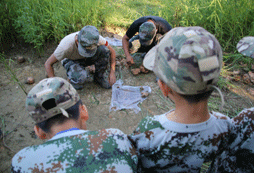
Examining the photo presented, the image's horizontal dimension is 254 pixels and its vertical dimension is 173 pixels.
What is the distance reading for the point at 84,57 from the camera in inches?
114

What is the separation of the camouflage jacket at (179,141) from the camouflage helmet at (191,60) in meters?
0.22

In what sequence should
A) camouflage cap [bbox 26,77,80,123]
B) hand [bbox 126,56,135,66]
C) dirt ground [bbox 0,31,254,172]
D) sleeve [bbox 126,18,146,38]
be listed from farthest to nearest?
hand [bbox 126,56,135,66] → sleeve [bbox 126,18,146,38] → dirt ground [bbox 0,31,254,172] → camouflage cap [bbox 26,77,80,123]

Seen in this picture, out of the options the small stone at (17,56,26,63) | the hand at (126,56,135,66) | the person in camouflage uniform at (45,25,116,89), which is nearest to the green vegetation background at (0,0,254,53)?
the small stone at (17,56,26,63)

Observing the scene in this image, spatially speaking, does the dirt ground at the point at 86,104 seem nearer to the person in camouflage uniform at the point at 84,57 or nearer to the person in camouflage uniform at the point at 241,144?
the person in camouflage uniform at the point at 84,57

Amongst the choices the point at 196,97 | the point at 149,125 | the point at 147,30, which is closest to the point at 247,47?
the point at 196,97

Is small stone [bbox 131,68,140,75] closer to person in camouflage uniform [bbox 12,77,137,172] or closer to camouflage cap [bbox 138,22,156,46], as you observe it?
camouflage cap [bbox 138,22,156,46]

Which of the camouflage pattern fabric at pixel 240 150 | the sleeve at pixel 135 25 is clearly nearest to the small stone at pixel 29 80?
the sleeve at pixel 135 25

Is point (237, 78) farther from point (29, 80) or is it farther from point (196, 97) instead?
point (29, 80)

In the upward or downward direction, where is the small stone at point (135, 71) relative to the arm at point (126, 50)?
downward

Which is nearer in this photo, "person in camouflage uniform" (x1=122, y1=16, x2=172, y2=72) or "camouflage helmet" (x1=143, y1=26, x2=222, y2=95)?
"camouflage helmet" (x1=143, y1=26, x2=222, y2=95)

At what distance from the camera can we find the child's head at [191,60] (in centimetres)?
76

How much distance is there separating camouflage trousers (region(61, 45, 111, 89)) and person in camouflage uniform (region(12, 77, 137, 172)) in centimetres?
178

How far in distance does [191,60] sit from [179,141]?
43cm

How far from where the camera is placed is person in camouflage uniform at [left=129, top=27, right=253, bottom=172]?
30.3 inches
